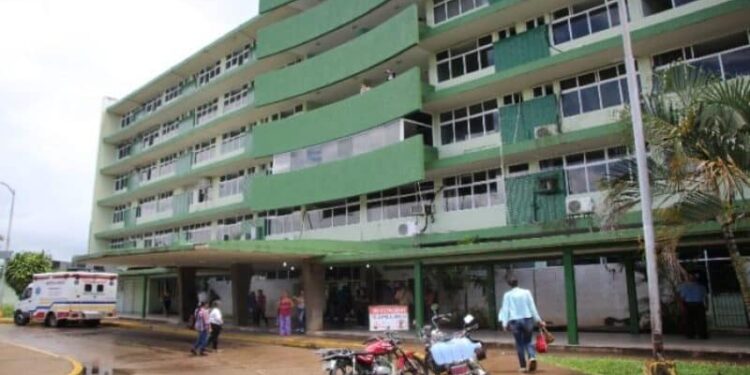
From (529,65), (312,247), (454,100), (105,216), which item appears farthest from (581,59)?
(105,216)

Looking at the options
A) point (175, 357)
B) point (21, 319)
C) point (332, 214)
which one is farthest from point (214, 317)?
point (21, 319)

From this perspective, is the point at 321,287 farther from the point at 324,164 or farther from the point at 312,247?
the point at 324,164

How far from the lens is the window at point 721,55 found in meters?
17.7

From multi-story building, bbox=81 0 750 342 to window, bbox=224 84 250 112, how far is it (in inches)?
5.7

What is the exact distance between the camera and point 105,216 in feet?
160

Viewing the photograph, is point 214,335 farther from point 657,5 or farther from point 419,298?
point 657,5

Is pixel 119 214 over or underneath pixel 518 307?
over

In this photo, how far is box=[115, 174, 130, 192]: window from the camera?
48156 millimetres

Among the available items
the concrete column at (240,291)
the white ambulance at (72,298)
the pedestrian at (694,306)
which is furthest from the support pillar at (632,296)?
the white ambulance at (72,298)

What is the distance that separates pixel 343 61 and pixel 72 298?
1714 cm

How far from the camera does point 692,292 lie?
1526 centimetres

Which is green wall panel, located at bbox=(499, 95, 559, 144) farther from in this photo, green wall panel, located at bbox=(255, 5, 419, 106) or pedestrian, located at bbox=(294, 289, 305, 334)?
pedestrian, located at bbox=(294, 289, 305, 334)

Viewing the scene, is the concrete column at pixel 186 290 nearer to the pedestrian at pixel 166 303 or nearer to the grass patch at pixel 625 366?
the pedestrian at pixel 166 303

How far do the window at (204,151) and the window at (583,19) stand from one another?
75.8ft
